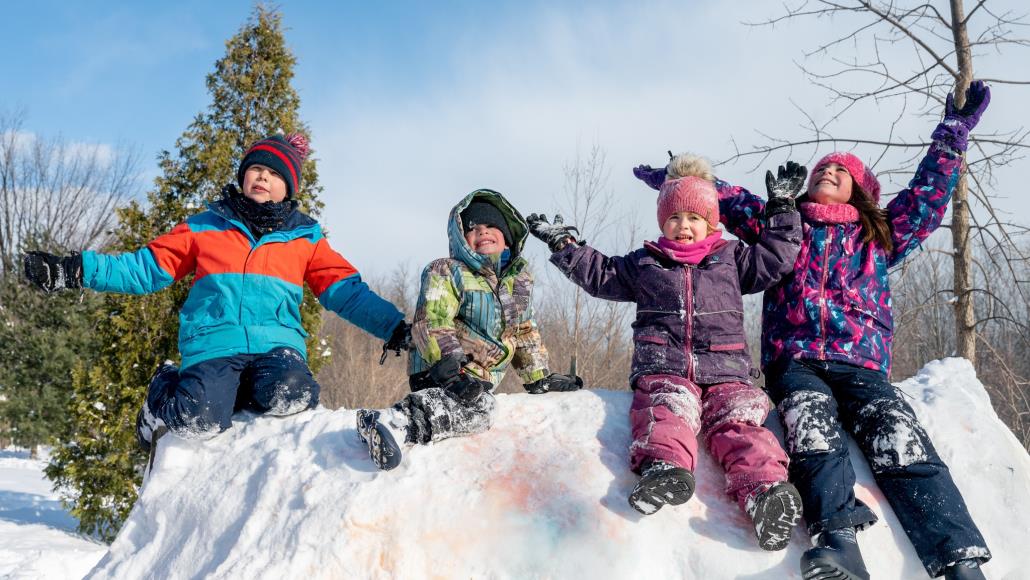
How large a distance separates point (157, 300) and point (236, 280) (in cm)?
365

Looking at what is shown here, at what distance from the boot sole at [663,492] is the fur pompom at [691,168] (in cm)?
165

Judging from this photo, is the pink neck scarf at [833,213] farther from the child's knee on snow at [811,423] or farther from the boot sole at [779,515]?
the boot sole at [779,515]

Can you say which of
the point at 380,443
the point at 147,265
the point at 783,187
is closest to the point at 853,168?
the point at 783,187

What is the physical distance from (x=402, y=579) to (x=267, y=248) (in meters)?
1.77

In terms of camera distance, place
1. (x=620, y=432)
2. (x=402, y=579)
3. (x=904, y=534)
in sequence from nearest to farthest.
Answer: (x=402, y=579) → (x=904, y=534) → (x=620, y=432)

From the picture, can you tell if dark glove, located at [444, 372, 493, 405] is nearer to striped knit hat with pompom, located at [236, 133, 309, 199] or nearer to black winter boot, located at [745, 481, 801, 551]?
black winter boot, located at [745, 481, 801, 551]

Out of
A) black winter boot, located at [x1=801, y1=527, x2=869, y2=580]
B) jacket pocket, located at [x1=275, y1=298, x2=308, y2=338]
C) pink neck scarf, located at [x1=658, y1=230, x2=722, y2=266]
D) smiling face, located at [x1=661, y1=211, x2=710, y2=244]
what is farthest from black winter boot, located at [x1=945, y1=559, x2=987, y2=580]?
jacket pocket, located at [x1=275, y1=298, x2=308, y2=338]

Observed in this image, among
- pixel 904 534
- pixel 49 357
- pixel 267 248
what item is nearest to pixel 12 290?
pixel 49 357

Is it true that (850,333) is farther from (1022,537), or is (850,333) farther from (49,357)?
(49,357)

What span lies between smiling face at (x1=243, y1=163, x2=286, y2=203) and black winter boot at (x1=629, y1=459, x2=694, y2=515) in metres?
2.35

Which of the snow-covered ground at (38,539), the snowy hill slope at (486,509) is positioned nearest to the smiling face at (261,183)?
the snowy hill slope at (486,509)

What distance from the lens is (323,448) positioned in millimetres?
2756

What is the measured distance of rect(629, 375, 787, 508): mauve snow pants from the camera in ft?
8.44

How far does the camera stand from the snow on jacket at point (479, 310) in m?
3.14
